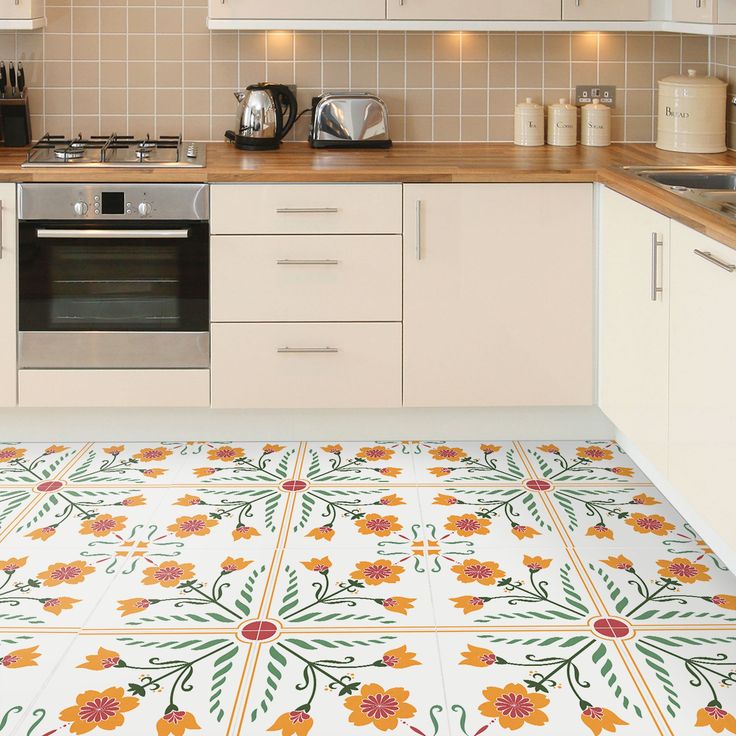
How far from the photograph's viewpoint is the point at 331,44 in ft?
13.6

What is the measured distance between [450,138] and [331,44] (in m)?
0.56

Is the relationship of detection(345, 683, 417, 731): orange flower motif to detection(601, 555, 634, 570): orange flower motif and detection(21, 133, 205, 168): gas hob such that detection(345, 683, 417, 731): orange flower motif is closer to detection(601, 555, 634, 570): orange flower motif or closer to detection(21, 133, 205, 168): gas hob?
detection(601, 555, 634, 570): orange flower motif

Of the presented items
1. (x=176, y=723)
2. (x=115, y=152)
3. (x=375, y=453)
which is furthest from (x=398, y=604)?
(x=115, y=152)

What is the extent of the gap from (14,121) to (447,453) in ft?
6.37

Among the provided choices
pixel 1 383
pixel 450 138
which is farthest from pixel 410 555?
pixel 450 138

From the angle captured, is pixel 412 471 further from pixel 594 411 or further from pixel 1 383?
pixel 1 383

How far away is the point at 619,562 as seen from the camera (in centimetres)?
286

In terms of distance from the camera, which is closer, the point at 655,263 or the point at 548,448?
the point at 655,263

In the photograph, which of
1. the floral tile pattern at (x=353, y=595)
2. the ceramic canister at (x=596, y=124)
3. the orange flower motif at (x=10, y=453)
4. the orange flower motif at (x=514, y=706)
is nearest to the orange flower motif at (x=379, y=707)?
the floral tile pattern at (x=353, y=595)

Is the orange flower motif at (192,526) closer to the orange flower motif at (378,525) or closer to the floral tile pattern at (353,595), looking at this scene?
the floral tile pattern at (353,595)

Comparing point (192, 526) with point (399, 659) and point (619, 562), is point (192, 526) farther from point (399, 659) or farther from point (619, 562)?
point (619, 562)

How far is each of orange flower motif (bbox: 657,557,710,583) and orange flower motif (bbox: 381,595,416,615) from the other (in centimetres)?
65

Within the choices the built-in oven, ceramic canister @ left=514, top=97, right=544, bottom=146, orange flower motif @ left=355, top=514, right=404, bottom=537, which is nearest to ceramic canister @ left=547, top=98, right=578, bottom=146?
ceramic canister @ left=514, top=97, right=544, bottom=146

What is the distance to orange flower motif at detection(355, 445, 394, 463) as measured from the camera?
3.67m
